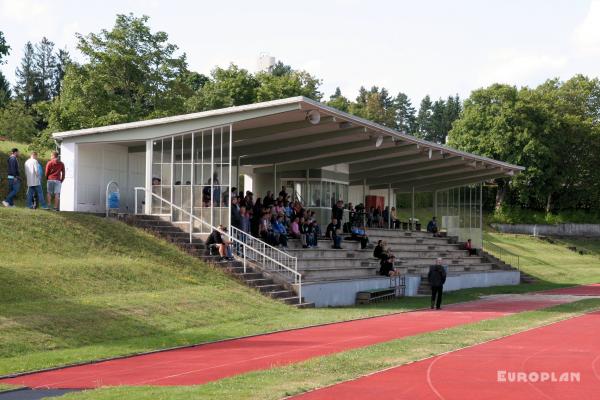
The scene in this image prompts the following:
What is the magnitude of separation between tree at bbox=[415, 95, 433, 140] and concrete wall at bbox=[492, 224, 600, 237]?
234 feet

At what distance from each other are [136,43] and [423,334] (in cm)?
3465

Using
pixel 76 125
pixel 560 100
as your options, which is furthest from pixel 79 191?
pixel 560 100

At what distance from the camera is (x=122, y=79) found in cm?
5009

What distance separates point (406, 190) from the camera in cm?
5425

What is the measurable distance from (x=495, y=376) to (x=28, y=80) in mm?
111677

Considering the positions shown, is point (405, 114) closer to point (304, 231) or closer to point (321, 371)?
point (304, 231)

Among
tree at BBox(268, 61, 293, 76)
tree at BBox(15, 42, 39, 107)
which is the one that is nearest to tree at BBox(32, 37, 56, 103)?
tree at BBox(15, 42, 39, 107)

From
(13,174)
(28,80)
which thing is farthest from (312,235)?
(28,80)

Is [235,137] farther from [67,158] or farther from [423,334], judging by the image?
[423,334]

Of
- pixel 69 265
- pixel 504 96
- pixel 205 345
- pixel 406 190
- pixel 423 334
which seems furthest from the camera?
pixel 504 96

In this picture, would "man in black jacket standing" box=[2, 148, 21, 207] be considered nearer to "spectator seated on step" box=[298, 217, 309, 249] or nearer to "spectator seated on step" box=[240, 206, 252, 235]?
"spectator seated on step" box=[240, 206, 252, 235]

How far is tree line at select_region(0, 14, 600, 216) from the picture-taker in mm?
49031

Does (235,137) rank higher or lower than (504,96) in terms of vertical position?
lower

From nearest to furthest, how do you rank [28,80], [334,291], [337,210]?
1. [334,291]
2. [337,210]
3. [28,80]
